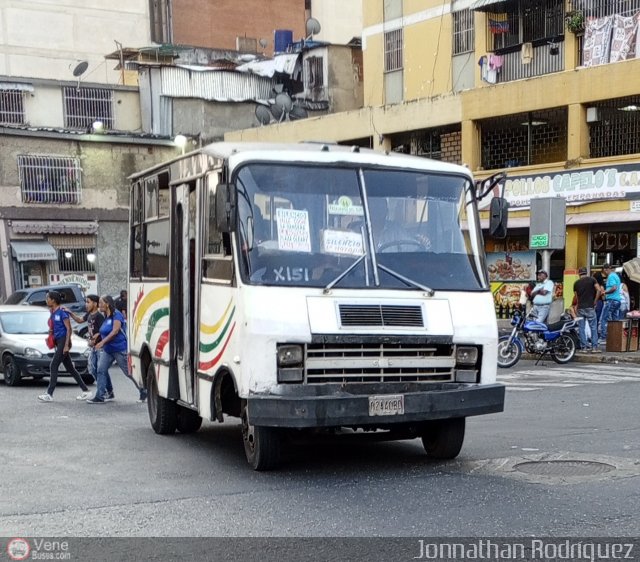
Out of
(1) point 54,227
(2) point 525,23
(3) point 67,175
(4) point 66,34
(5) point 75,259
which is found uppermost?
(4) point 66,34

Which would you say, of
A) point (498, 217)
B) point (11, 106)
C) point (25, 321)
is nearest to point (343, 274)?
point (498, 217)

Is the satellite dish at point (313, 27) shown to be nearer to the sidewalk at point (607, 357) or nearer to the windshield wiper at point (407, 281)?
the sidewalk at point (607, 357)

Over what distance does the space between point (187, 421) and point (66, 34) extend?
40121mm

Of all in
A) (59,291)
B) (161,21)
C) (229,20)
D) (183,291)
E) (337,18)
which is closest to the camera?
(183,291)

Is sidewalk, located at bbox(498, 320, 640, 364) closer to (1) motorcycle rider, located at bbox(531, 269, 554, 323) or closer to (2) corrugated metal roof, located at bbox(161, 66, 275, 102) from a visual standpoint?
(1) motorcycle rider, located at bbox(531, 269, 554, 323)

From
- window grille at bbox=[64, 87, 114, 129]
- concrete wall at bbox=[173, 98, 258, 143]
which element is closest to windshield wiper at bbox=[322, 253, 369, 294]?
window grille at bbox=[64, 87, 114, 129]

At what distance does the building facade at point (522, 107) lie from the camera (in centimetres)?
2806

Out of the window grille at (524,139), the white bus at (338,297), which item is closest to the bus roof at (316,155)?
the white bus at (338,297)

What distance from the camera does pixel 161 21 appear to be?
168 ft

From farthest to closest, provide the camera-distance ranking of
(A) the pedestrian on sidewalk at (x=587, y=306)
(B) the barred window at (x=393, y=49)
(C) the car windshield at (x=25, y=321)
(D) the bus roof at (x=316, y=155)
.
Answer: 1. (B) the barred window at (x=393, y=49)
2. (A) the pedestrian on sidewalk at (x=587, y=306)
3. (C) the car windshield at (x=25, y=321)
4. (D) the bus roof at (x=316, y=155)

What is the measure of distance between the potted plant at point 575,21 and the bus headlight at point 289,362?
22.9 metres

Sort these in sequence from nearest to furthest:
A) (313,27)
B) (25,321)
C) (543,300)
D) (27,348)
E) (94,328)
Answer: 1. (94,328)
2. (27,348)
3. (25,321)
4. (543,300)
5. (313,27)

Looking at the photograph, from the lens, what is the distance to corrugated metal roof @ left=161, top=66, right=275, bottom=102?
4338 cm

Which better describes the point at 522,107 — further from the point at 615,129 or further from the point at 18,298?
the point at 18,298
